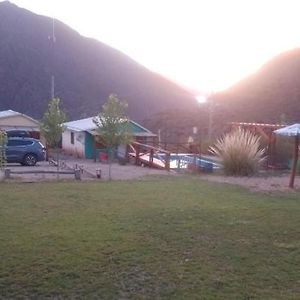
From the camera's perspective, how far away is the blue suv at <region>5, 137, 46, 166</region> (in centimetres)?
2616

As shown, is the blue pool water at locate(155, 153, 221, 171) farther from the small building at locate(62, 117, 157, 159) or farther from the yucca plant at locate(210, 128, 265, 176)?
the small building at locate(62, 117, 157, 159)

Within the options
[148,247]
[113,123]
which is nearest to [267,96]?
[113,123]

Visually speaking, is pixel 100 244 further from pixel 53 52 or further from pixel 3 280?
pixel 53 52

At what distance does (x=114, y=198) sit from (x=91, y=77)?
78344mm

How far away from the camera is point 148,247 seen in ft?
24.5

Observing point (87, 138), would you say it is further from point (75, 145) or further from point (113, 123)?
point (113, 123)

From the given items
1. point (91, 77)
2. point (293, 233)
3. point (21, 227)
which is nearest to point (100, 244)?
point (21, 227)

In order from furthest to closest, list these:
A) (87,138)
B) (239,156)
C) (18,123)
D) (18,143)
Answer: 1. (18,123)
2. (87,138)
3. (18,143)
4. (239,156)

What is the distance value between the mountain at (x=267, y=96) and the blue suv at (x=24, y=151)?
28308 millimetres

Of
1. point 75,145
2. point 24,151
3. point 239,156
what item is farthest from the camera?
point 75,145

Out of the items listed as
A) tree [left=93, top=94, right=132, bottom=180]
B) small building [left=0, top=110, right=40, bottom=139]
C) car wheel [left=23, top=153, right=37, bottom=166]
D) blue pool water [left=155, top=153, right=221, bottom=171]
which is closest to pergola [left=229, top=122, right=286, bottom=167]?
blue pool water [left=155, top=153, right=221, bottom=171]

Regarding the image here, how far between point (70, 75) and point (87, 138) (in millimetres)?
55786

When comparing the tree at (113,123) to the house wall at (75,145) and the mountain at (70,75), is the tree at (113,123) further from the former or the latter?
the mountain at (70,75)

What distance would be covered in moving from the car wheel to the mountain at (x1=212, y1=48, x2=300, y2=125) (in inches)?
1120
